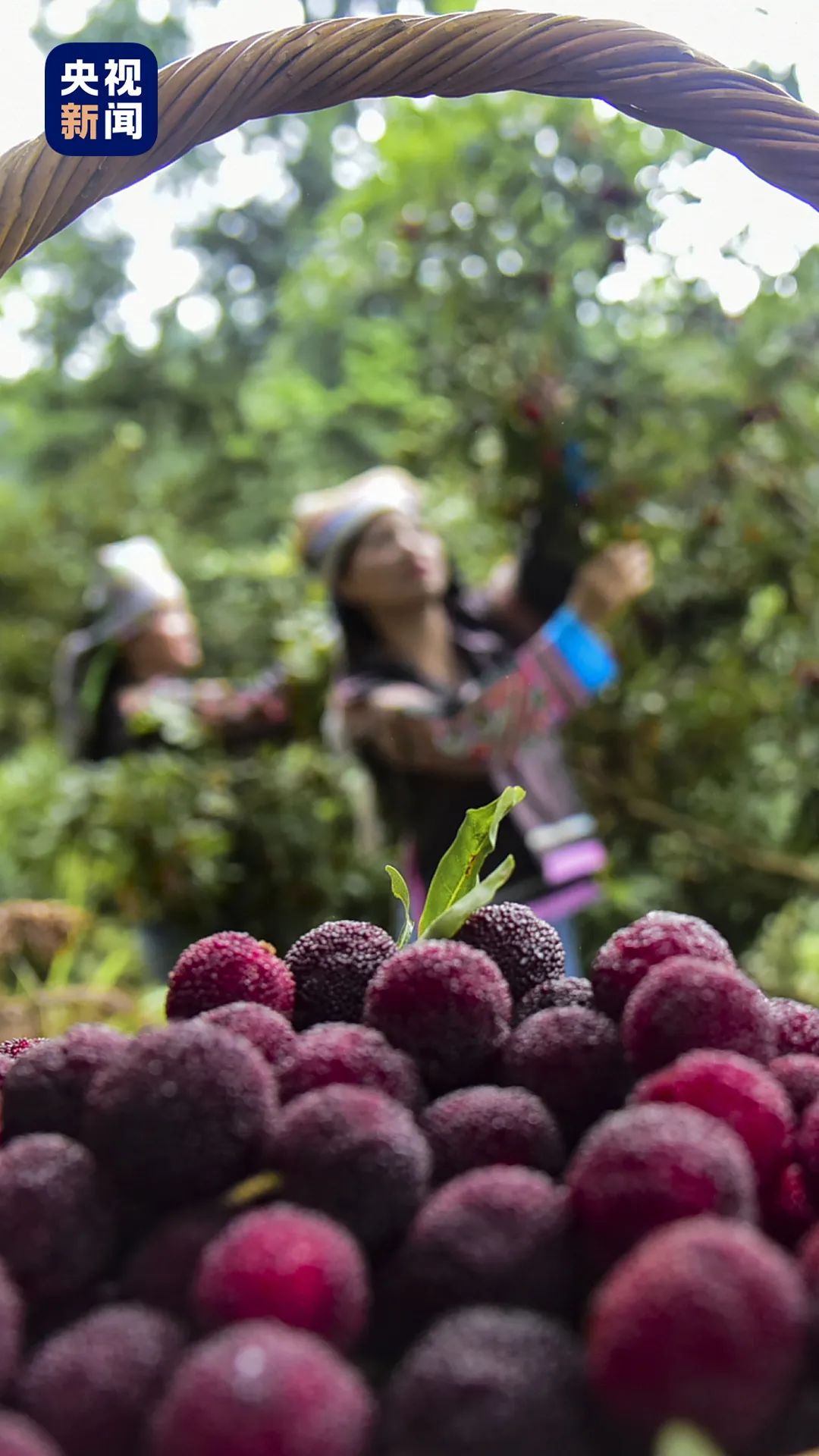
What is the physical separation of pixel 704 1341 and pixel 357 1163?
0.09 m

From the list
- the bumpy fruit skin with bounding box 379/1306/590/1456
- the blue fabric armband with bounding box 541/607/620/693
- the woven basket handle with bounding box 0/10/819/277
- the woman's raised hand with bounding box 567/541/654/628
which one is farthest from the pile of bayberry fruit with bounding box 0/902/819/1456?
the woman's raised hand with bounding box 567/541/654/628

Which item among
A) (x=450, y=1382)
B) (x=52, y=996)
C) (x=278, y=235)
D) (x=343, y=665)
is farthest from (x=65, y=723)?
(x=450, y=1382)

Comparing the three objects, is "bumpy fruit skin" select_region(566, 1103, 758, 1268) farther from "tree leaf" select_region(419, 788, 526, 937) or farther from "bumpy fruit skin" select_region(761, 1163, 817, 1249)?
"tree leaf" select_region(419, 788, 526, 937)

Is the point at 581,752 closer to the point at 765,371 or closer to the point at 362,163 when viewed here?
the point at 765,371

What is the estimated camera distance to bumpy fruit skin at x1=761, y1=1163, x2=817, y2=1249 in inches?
13.6

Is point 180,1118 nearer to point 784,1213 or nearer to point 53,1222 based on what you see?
point 53,1222

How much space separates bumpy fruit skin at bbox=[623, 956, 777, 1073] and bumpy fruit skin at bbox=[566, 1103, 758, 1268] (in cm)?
5

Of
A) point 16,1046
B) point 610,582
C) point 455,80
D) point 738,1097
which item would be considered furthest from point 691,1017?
point 610,582

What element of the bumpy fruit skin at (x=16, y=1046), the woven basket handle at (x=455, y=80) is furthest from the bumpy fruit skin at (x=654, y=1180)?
the woven basket handle at (x=455, y=80)

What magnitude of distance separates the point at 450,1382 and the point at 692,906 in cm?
168

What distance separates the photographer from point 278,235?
3.42 m

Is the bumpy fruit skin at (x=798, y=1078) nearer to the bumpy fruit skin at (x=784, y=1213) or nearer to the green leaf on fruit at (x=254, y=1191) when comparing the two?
the bumpy fruit skin at (x=784, y=1213)

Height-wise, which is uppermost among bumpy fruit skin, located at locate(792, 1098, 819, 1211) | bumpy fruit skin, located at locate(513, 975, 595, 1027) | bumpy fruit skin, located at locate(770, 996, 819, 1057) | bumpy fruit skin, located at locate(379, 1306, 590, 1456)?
bumpy fruit skin, located at locate(379, 1306, 590, 1456)

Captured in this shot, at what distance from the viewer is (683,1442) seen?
0.24 m
